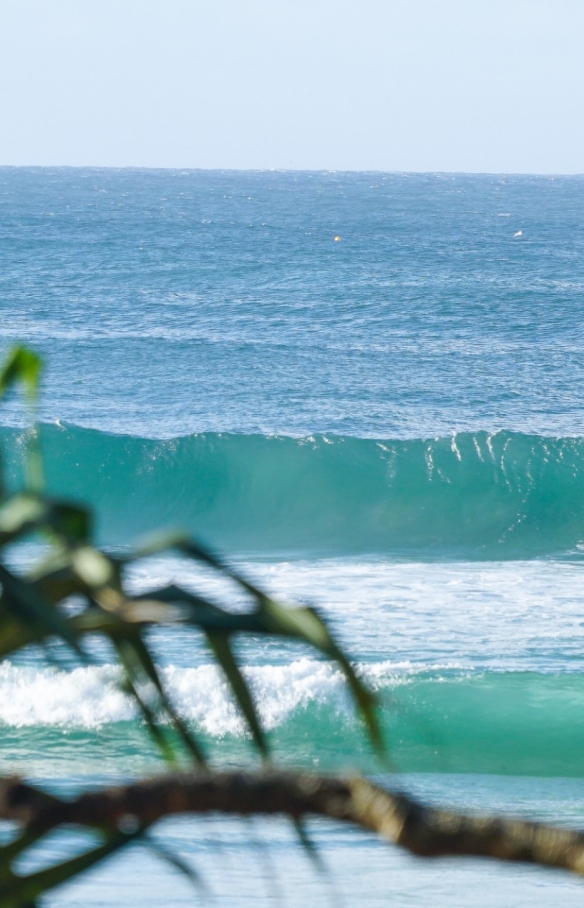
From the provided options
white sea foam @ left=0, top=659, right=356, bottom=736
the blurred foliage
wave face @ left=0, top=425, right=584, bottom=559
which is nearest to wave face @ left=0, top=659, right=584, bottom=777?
white sea foam @ left=0, top=659, right=356, bottom=736

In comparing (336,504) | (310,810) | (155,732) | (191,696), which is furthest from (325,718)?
(336,504)

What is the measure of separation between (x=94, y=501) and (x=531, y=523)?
5993 mm

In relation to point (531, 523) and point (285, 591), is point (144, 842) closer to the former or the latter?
point (285, 591)

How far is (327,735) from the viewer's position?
762 cm

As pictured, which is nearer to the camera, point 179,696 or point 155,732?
point 155,732

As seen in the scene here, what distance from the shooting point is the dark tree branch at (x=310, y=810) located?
0.60 m

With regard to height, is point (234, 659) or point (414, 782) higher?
point (234, 659)

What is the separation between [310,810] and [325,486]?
1612 cm

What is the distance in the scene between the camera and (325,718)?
Result: 7801mm

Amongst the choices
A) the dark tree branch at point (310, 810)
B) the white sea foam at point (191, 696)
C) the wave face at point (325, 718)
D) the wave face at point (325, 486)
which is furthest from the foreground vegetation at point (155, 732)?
the wave face at point (325, 486)

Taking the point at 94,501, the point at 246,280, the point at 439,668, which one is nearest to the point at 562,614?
the point at 439,668

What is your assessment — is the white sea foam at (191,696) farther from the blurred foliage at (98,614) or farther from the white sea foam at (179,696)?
the blurred foliage at (98,614)

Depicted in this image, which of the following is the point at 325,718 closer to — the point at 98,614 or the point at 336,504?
the point at 98,614

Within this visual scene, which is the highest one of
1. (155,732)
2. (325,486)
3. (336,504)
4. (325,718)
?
(155,732)
